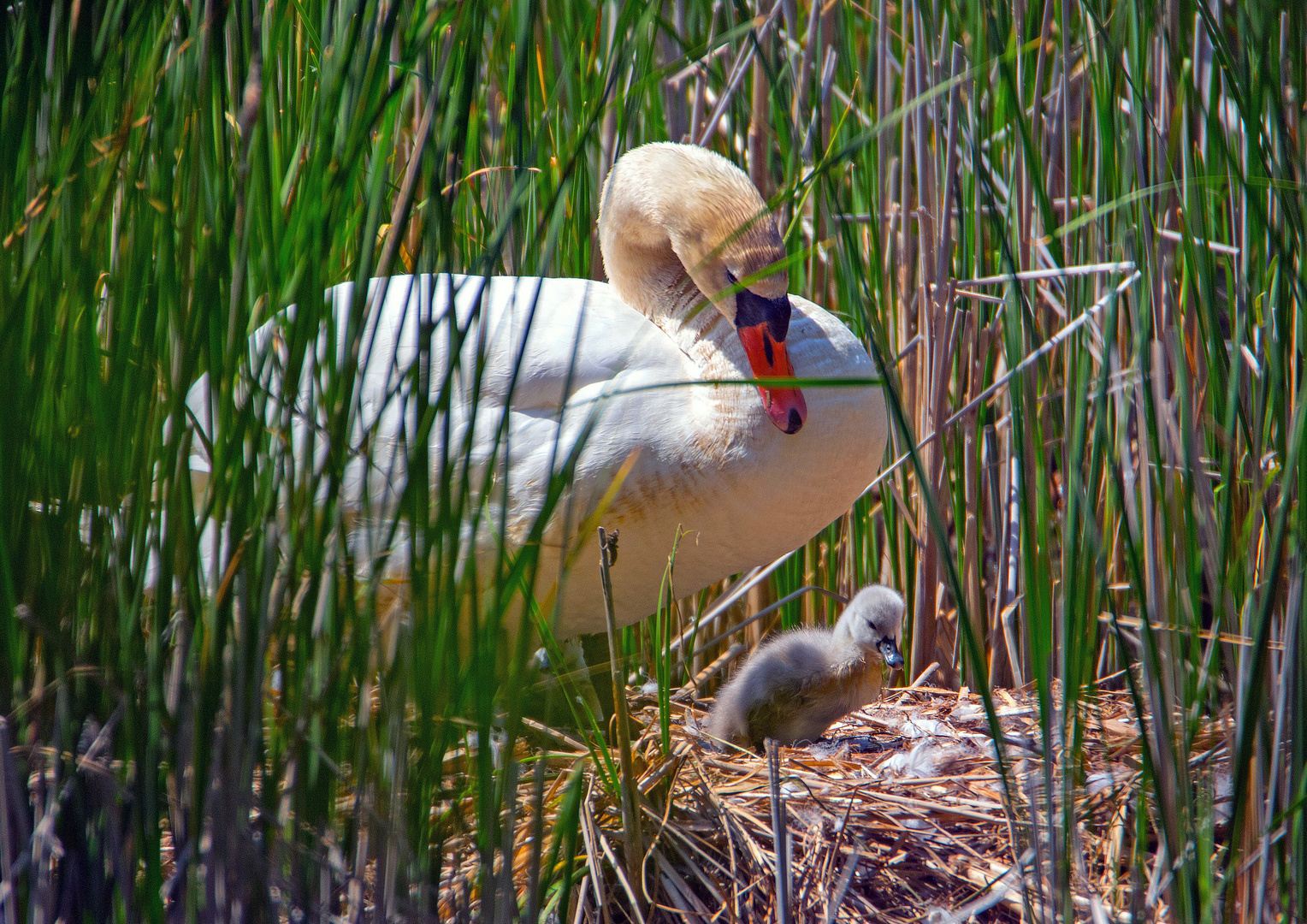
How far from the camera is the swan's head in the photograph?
6.18 feet

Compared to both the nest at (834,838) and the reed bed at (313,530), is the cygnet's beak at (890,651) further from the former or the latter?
the reed bed at (313,530)

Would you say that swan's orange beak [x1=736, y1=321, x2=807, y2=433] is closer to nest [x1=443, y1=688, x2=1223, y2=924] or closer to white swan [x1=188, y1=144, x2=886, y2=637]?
white swan [x1=188, y1=144, x2=886, y2=637]

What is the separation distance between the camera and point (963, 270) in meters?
2.29

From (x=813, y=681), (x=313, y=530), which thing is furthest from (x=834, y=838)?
(x=313, y=530)

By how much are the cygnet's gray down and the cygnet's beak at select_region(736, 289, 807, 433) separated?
2.08 ft

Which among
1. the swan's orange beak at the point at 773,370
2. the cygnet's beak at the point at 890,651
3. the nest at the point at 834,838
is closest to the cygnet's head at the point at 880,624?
the cygnet's beak at the point at 890,651

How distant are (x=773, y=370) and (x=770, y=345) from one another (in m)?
0.05

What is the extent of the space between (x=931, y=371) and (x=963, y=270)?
22 centimetres

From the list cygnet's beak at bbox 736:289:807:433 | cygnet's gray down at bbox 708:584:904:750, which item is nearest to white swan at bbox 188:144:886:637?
cygnet's beak at bbox 736:289:807:433

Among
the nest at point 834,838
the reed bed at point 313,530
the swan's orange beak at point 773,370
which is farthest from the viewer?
the swan's orange beak at point 773,370

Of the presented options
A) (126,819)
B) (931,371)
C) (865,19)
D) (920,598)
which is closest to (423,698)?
(126,819)

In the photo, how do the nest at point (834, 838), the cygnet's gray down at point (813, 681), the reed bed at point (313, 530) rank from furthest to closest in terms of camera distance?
the cygnet's gray down at point (813, 681)
the nest at point (834, 838)
the reed bed at point (313, 530)

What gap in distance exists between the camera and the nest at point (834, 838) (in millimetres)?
1515

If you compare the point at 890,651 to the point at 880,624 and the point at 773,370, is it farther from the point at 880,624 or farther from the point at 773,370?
the point at 773,370
